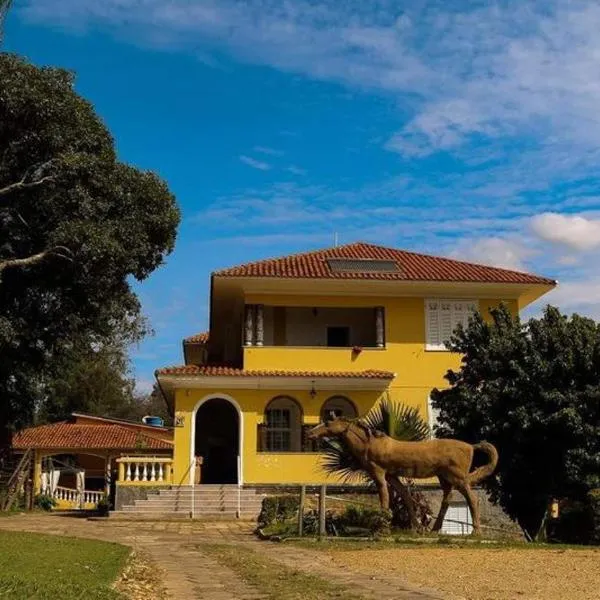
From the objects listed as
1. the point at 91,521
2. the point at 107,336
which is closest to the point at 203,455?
the point at 107,336

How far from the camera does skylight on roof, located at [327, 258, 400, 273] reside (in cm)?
2761

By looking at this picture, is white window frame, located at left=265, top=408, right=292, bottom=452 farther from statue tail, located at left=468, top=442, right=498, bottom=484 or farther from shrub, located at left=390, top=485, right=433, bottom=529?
statue tail, located at left=468, top=442, right=498, bottom=484

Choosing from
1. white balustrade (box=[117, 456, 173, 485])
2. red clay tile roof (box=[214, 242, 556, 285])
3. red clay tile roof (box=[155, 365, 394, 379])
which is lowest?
white balustrade (box=[117, 456, 173, 485])

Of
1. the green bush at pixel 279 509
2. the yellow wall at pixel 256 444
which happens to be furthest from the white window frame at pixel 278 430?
the green bush at pixel 279 509

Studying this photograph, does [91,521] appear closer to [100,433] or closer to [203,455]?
[203,455]

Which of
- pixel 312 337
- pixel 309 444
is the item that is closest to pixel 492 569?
pixel 309 444

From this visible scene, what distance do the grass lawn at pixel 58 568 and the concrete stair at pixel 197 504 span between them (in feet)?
23.6

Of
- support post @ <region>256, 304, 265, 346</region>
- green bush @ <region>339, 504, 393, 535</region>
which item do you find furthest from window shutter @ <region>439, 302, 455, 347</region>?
green bush @ <region>339, 504, 393, 535</region>

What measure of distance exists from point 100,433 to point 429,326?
18.5 metres

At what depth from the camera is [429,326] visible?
2755 cm

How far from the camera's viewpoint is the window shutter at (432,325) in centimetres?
2744

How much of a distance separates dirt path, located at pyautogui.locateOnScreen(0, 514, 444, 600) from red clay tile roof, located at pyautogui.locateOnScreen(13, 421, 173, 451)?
14.9 m

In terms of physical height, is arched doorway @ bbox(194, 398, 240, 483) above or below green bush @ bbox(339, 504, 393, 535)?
above

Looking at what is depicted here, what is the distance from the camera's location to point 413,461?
48.8 ft
